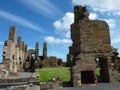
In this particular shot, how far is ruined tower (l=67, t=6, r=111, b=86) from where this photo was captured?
1669cm

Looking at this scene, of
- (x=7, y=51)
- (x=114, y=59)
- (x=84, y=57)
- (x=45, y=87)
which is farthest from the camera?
(x=7, y=51)

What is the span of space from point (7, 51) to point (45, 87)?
15.0m

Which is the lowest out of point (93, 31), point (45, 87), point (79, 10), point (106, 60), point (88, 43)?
point (45, 87)

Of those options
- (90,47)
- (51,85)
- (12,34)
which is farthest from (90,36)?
(12,34)

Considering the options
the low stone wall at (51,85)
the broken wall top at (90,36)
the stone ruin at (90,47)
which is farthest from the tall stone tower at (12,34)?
the low stone wall at (51,85)

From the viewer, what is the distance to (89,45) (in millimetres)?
17234

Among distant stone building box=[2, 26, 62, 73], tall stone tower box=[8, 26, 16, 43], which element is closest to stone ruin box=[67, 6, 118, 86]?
distant stone building box=[2, 26, 62, 73]

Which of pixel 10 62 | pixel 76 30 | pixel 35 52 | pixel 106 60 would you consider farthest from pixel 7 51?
pixel 35 52

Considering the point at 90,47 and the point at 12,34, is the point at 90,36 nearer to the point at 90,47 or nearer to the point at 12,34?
the point at 90,47

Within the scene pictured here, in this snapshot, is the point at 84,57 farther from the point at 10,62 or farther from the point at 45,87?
the point at 10,62

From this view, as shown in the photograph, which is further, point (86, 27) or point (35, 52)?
point (35, 52)

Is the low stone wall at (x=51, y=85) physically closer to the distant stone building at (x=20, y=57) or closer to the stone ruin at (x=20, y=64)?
the stone ruin at (x=20, y=64)

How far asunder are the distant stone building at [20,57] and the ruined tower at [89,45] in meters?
11.3

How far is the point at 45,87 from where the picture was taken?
41.4 feet
